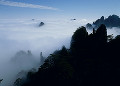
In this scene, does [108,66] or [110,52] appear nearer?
[108,66]

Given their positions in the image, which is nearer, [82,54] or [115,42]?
[115,42]

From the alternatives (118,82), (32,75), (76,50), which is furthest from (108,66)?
(32,75)

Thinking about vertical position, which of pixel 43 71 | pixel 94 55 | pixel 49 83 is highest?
pixel 94 55

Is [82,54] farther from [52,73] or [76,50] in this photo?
[52,73]

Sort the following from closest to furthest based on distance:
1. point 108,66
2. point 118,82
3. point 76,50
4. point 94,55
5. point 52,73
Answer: point 118,82 < point 108,66 < point 52,73 < point 94,55 < point 76,50

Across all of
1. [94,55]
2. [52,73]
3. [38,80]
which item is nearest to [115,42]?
[94,55]

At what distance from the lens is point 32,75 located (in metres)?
81.8

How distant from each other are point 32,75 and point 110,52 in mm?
35595

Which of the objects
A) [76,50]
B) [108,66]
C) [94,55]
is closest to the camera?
[108,66]

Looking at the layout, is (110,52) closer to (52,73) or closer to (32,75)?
(52,73)

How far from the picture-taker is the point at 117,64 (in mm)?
67312

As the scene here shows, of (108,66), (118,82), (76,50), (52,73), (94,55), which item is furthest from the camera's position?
(76,50)

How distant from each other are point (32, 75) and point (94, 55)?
2902 centimetres

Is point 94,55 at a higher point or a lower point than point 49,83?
higher
